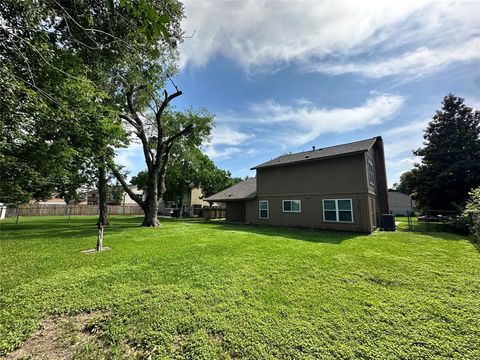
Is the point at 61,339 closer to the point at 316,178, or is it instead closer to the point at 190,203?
the point at 316,178

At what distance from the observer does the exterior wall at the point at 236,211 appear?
65.5 feet

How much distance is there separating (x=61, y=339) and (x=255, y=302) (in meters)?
2.92

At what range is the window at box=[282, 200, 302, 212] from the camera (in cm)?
1477

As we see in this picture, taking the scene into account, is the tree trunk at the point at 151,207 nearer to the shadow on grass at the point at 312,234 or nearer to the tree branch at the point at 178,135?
the tree branch at the point at 178,135

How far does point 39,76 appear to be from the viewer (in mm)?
6676

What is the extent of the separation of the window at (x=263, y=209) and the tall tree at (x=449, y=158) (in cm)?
1339

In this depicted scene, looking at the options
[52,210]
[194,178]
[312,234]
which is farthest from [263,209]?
[52,210]

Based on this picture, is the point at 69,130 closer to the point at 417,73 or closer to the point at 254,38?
the point at 254,38

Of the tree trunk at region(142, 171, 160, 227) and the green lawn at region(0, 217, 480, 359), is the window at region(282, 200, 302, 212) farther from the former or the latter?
the tree trunk at region(142, 171, 160, 227)

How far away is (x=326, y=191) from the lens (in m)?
13.5

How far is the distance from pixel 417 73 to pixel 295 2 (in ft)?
22.4

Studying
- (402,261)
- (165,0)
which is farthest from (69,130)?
(402,261)

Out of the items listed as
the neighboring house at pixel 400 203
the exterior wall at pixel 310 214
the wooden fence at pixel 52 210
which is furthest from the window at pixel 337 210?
the wooden fence at pixel 52 210

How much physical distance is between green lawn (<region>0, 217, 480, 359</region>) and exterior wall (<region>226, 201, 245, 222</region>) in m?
12.9
